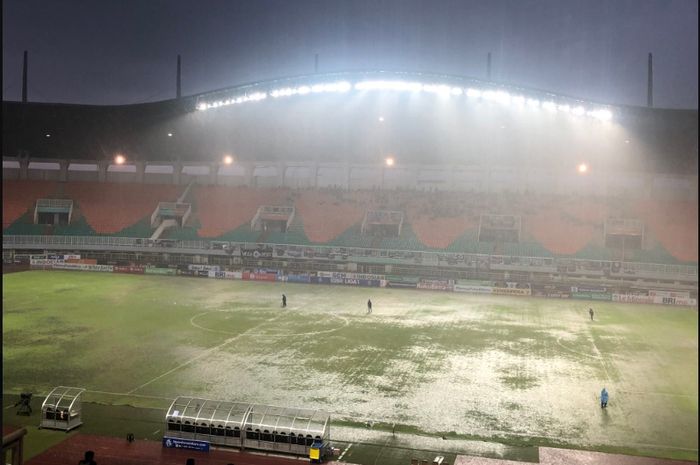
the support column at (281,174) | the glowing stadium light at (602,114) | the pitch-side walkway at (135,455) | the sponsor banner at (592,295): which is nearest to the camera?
the pitch-side walkway at (135,455)

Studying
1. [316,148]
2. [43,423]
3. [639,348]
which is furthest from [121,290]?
[639,348]

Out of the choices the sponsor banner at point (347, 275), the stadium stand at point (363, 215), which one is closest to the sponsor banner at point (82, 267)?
the stadium stand at point (363, 215)

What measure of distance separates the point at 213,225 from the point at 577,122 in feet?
125

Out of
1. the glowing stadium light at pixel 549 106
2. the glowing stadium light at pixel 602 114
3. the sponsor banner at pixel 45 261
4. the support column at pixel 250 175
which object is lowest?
the sponsor banner at pixel 45 261

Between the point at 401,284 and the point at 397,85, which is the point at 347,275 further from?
the point at 397,85

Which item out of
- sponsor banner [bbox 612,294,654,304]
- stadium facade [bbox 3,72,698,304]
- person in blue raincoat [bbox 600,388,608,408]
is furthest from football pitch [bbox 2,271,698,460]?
stadium facade [bbox 3,72,698,304]

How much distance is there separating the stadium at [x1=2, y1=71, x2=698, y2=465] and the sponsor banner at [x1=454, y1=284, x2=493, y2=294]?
156mm

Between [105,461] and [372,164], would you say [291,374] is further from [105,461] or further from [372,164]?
[372,164]

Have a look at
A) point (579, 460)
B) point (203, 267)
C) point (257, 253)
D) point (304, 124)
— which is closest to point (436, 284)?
point (257, 253)

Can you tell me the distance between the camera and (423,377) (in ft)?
79.9

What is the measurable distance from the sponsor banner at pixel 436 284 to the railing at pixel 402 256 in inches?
65.9

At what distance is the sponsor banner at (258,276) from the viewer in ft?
181

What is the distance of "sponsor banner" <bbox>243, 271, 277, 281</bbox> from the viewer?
2175 inches

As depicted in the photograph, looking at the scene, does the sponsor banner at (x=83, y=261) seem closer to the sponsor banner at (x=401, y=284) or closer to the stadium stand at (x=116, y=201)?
the stadium stand at (x=116, y=201)
